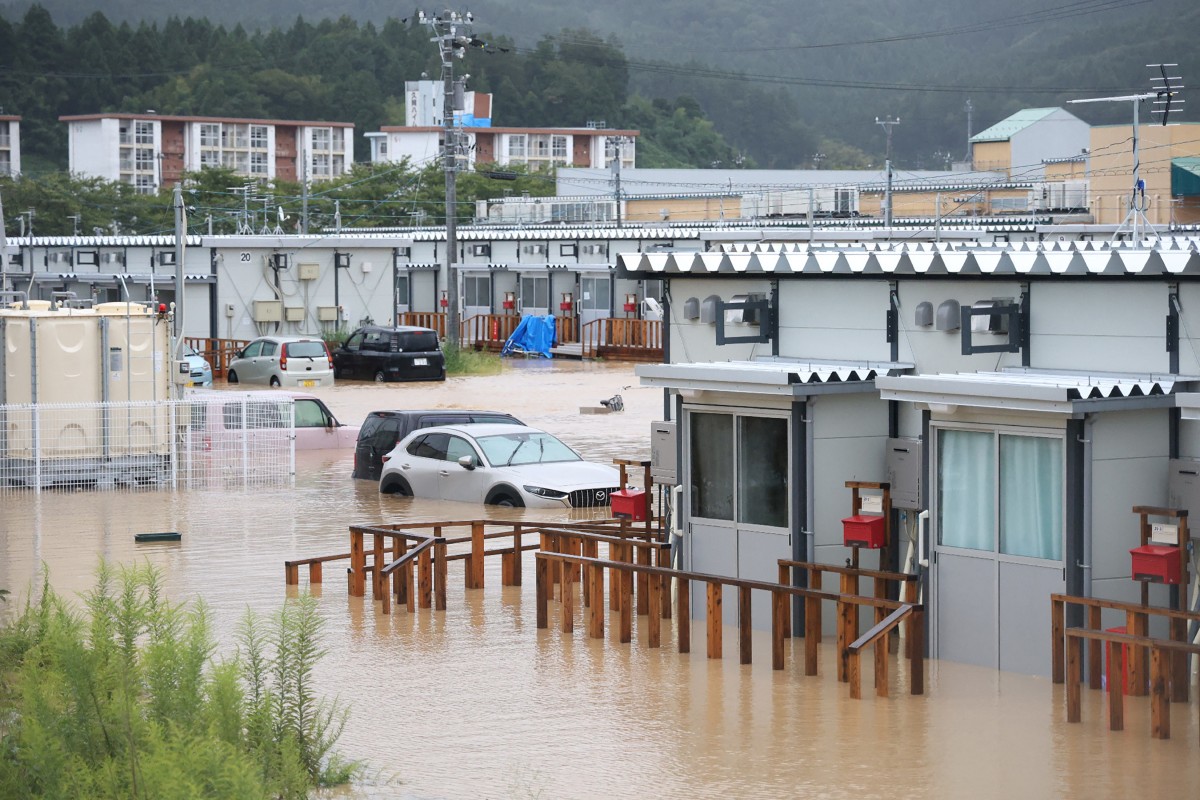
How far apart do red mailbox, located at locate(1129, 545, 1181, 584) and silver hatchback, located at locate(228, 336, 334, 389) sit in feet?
108

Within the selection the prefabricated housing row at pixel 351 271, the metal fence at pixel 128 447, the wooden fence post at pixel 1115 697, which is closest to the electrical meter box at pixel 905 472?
the wooden fence post at pixel 1115 697

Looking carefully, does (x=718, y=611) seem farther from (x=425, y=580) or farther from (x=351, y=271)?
(x=351, y=271)

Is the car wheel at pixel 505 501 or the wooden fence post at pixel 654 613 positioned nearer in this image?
the wooden fence post at pixel 654 613

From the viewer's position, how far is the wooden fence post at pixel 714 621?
14859 millimetres

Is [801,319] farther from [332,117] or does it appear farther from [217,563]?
[332,117]

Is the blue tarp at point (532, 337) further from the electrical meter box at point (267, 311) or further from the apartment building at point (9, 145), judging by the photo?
the apartment building at point (9, 145)

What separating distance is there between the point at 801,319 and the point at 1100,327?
328 cm

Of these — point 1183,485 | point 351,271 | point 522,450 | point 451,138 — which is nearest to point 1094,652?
point 1183,485

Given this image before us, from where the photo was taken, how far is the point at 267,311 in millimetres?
52000

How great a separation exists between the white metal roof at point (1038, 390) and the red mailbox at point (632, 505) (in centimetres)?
426

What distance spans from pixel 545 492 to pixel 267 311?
29739 mm

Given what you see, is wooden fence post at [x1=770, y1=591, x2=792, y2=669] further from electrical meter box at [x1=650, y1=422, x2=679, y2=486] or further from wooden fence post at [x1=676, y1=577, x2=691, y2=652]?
electrical meter box at [x1=650, y1=422, x2=679, y2=486]

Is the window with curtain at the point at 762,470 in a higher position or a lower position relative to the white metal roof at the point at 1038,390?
lower

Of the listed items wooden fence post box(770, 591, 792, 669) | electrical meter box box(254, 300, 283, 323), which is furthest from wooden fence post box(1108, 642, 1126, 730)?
electrical meter box box(254, 300, 283, 323)
